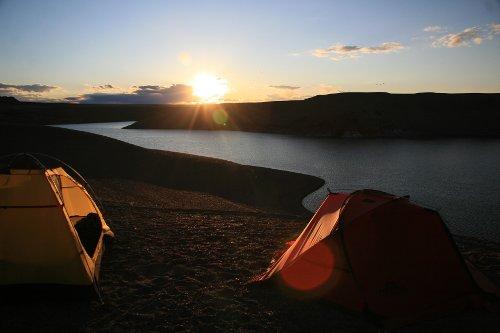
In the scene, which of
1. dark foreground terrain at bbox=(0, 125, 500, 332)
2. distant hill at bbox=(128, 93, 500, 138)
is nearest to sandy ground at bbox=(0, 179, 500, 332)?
dark foreground terrain at bbox=(0, 125, 500, 332)

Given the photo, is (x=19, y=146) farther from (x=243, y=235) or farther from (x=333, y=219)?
(x=333, y=219)

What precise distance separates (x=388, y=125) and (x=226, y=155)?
53.7 m

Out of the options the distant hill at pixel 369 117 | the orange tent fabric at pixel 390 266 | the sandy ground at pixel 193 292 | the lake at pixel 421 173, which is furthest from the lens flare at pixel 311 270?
the distant hill at pixel 369 117

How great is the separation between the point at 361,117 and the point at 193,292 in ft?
309

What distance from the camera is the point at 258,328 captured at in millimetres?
7762

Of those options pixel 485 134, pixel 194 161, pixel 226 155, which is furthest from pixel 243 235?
pixel 485 134

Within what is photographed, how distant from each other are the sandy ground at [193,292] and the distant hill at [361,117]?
79.1m

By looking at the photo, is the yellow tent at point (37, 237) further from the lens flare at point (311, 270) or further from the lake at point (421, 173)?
the lake at point (421, 173)

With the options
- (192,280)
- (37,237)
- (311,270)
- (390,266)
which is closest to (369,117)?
(311,270)

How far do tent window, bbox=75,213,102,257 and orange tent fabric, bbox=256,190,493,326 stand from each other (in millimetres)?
5350

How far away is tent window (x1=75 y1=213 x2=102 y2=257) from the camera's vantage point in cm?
1055

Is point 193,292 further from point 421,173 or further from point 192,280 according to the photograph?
point 421,173

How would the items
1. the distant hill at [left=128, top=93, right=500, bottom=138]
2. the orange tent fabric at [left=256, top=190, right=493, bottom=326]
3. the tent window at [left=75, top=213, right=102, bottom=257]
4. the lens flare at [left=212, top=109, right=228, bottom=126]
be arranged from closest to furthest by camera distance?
the orange tent fabric at [left=256, top=190, right=493, bottom=326] < the tent window at [left=75, top=213, right=102, bottom=257] < the distant hill at [left=128, top=93, right=500, bottom=138] < the lens flare at [left=212, top=109, right=228, bottom=126]

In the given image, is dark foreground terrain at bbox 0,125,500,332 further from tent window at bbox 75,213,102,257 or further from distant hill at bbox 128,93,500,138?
distant hill at bbox 128,93,500,138
